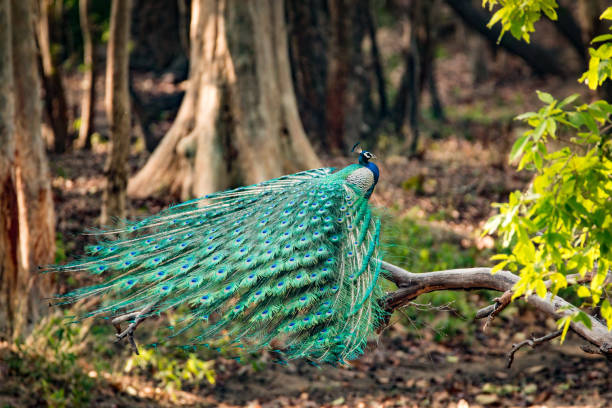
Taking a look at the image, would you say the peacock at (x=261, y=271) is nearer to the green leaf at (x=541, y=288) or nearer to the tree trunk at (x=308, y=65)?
the green leaf at (x=541, y=288)

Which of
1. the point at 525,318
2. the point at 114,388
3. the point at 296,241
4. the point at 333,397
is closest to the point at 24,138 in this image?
the point at 114,388

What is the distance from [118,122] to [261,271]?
448 cm

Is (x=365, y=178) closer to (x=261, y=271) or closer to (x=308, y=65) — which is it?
(x=261, y=271)

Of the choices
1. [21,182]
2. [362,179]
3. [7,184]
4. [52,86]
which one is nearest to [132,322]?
[362,179]

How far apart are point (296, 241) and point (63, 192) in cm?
693

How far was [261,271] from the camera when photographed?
4250mm

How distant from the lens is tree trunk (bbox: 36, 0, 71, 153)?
40.9 ft

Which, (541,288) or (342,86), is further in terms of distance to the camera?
(342,86)

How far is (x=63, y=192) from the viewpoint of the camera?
10367 mm

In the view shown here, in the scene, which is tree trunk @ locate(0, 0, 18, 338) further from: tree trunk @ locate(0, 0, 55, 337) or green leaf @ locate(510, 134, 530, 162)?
green leaf @ locate(510, 134, 530, 162)

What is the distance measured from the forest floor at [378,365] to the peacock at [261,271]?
35cm

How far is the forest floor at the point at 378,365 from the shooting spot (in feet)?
21.3

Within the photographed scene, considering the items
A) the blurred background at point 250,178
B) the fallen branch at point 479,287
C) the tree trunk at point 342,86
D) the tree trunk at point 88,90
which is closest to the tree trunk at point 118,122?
the blurred background at point 250,178

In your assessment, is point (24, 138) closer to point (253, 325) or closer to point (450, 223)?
point (253, 325)
